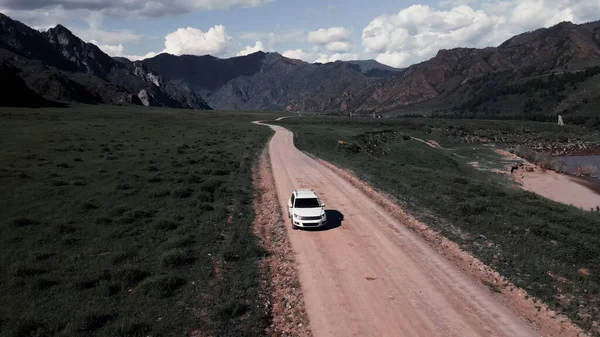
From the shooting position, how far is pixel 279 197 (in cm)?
3133

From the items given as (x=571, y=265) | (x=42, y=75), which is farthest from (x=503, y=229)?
(x=42, y=75)

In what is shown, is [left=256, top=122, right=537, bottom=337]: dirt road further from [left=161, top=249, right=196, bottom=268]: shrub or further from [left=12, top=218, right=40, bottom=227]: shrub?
[left=12, top=218, right=40, bottom=227]: shrub

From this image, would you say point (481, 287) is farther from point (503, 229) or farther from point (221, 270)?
point (221, 270)

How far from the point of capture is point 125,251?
62.5ft

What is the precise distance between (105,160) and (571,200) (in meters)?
52.4

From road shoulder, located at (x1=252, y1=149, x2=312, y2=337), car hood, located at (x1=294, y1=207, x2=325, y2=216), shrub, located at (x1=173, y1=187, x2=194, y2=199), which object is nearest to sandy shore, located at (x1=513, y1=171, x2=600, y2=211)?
car hood, located at (x1=294, y1=207, x2=325, y2=216)

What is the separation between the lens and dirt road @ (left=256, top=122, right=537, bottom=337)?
525 inches

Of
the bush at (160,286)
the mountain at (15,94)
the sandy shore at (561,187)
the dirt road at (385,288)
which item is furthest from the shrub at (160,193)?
the mountain at (15,94)

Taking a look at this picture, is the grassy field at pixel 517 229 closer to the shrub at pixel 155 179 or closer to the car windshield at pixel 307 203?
the car windshield at pixel 307 203

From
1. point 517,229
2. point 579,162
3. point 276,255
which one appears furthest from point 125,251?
point 579,162

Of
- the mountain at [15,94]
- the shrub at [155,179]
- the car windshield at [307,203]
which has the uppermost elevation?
the mountain at [15,94]

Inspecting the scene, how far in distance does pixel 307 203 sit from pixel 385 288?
30.7 ft

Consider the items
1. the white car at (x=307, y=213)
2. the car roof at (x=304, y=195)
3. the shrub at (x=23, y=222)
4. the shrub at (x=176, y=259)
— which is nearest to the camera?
the shrub at (x=176, y=259)

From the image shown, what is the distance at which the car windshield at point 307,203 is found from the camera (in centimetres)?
2431
